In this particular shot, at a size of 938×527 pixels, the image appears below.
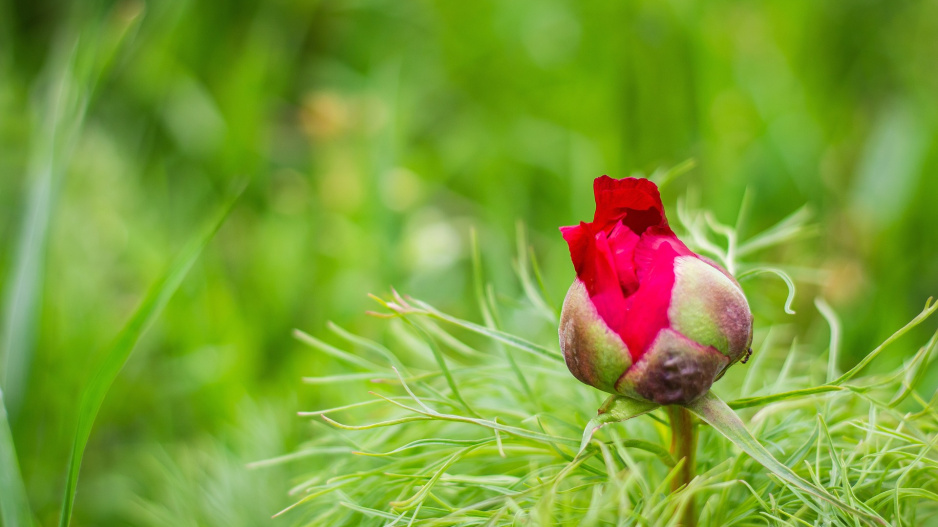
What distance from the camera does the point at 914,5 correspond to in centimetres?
154

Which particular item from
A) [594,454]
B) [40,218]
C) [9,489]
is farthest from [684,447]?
[40,218]

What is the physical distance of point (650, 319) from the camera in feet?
1.18

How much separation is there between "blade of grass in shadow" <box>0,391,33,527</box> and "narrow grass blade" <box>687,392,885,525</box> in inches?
18.9

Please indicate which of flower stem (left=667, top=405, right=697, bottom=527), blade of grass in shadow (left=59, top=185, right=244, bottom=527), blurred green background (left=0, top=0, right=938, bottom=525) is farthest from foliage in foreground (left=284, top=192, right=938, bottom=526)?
blurred green background (left=0, top=0, right=938, bottom=525)

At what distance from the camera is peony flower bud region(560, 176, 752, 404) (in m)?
0.35

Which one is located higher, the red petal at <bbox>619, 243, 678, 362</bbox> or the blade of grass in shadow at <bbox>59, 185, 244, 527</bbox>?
the red petal at <bbox>619, 243, 678, 362</bbox>

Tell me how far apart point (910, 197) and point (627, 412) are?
3.58 ft

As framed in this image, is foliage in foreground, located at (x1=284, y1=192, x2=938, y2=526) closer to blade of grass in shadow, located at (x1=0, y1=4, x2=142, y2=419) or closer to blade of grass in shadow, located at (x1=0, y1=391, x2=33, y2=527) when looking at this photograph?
blade of grass in shadow, located at (x1=0, y1=391, x2=33, y2=527)

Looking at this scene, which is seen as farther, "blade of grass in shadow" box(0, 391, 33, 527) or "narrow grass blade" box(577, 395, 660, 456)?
"blade of grass in shadow" box(0, 391, 33, 527)

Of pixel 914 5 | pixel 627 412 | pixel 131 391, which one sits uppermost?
pixel 914 5

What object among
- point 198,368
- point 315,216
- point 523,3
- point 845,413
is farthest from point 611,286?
point 523,3

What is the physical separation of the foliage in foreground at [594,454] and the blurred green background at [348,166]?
28 cm

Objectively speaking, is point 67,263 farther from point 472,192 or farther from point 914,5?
point 914,5

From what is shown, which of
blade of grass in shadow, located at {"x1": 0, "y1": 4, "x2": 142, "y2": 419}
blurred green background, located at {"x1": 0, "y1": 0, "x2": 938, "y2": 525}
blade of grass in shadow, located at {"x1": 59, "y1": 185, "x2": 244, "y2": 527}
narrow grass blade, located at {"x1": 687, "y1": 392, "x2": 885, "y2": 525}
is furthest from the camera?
blurred green background, located at {"x1": 0, "y1": 0, "x2": 938, "y2": 525}
